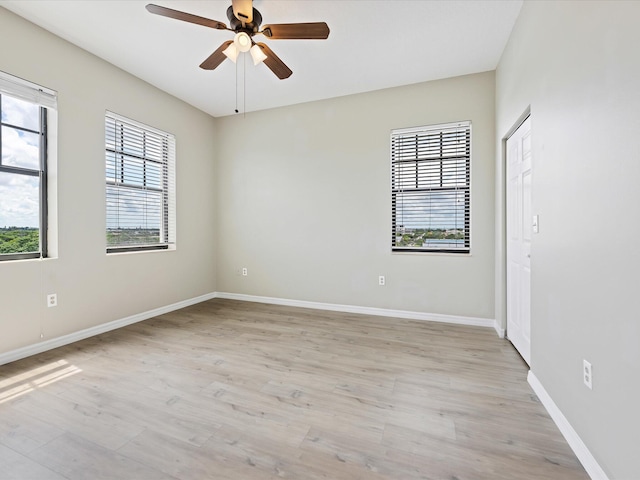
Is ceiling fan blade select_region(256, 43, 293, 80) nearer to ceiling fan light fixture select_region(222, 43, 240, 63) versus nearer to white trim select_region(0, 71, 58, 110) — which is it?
ceiling fan light fixture select_region(222, 43, 240, 63)

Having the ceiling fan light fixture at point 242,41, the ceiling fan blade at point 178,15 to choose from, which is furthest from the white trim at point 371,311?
the ceiling fan blade at point 178,15

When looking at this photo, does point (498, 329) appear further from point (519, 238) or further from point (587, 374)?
point (587, 374)

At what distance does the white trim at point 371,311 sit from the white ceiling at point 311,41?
2.98 metres

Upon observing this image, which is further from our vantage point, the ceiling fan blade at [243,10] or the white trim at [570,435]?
the ceiling fan blade at [243,10]

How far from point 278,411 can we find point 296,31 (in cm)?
269

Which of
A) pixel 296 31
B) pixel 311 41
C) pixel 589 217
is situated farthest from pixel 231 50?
Answer: pixel 589 217

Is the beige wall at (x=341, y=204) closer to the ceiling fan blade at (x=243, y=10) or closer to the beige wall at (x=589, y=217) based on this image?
the beige wall at (x=589, y=217)

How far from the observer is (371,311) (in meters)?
4.05

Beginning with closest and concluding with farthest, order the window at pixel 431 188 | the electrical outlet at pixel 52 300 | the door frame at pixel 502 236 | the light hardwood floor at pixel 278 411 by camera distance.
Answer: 1. the light hardwood floor at pixel 278 411
2. the electrical outlet at pixel 52 300
3. the door frame at pixel 502 236
4. the window at pixel 431 188

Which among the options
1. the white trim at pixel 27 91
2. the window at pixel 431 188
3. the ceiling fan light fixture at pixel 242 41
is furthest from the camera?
the window at pixel 431 188

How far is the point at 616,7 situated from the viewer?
1249 mm

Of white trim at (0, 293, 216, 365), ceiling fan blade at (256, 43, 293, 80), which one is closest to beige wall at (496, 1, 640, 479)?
ceiling fan blade at (256, 43, 293, 80)

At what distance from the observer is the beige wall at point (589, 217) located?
1.17m

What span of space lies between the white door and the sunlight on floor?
3799 millimetres
